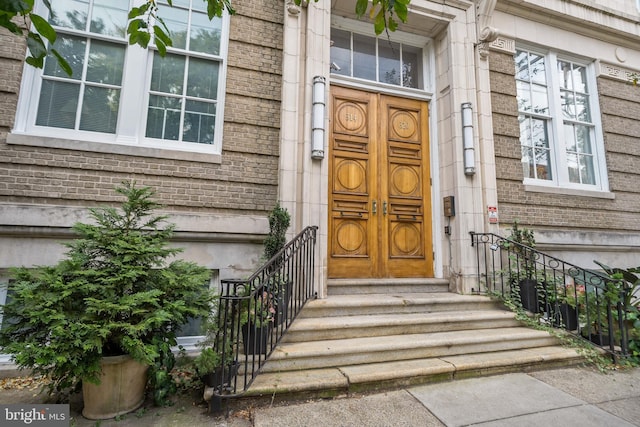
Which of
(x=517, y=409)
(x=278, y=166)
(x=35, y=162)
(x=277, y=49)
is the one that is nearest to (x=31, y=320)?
(x=35, y=162)

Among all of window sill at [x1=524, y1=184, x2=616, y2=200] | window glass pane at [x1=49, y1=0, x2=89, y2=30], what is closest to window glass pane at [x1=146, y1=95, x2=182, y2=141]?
window glass pane at [x1=49, y1=0, x2=89, y2=30]

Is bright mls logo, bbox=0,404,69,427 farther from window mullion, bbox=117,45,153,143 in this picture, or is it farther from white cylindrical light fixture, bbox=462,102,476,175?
white cylindrical light fixture, bbox=462,102,476,175

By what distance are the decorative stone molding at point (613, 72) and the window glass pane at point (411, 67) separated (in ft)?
12.8

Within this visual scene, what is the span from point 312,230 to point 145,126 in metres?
2.56

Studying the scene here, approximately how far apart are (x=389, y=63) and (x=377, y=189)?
231cm

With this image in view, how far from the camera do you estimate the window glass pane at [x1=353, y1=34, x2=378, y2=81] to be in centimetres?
558

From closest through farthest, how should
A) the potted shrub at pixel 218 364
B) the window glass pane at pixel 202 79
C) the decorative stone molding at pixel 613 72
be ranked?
the potted shrub at pixel 218 364 → the window glass pane at pixel 202 79 → the decorative stone molding at pixel 613 72

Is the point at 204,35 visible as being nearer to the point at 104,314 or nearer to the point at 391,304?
the point at 104,314

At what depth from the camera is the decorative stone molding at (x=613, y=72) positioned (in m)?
6.72

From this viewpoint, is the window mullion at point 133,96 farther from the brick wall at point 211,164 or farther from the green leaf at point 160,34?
the green leaf at point 160,34

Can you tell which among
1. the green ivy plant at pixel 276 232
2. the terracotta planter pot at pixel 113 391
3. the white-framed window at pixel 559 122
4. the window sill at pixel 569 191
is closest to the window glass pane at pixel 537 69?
the white-framed window at pixel 559 122

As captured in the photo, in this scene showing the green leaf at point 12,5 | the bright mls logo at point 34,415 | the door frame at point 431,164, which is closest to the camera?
the green leaf at point 12,5

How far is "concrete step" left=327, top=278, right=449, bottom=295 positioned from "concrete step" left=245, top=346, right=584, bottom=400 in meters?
1.37

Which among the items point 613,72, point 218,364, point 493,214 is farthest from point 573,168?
point 218,364
